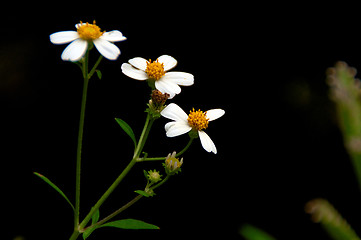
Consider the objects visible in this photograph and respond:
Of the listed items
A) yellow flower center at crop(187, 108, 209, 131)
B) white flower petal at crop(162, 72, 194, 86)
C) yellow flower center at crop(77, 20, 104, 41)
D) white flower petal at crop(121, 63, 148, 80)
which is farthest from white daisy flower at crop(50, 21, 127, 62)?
yellow flower center at crop(187, 108, 209, 131)

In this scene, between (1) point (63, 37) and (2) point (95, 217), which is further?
(2) point (95, 217)

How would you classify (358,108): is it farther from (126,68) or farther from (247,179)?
(247,179)

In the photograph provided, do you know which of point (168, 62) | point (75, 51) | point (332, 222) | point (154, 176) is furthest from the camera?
point (168, 62)

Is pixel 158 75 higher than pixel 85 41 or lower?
higher

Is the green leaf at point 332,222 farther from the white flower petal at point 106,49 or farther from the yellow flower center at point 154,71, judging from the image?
the yellow flower center at point 154,71

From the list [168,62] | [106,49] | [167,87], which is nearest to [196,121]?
[167,87]

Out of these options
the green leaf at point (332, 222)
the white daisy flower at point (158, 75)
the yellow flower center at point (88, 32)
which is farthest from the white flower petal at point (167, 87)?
the green leaf at point (332, 222)

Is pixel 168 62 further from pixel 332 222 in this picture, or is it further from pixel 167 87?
pixel 332 222
